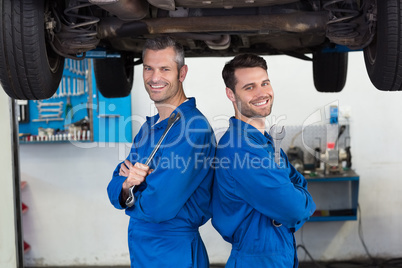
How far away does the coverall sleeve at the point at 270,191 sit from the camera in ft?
4.79

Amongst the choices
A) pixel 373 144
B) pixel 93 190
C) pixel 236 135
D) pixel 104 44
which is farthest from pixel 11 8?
pixel 373 144

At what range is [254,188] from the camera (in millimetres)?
1490

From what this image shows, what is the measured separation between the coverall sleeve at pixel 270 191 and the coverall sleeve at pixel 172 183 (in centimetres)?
15

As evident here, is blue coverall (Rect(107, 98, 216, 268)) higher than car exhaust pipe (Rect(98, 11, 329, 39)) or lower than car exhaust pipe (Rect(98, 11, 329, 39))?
lower

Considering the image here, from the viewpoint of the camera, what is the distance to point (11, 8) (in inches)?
63.7

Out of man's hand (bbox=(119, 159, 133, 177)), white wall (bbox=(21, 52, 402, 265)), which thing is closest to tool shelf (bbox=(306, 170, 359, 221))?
white wall (bbox=(21, 52, 402, 265))

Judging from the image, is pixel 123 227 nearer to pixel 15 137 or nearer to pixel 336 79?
pixel 15 137

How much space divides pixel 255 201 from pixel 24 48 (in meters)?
1.03

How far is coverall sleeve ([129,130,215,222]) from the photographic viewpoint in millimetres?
1537

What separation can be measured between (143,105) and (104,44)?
1974 millimetres

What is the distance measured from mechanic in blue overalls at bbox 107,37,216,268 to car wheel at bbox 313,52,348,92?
4.17ft

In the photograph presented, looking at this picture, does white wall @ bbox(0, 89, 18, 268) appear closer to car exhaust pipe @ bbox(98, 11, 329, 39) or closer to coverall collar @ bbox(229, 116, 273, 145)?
car exhaust pipe @ bbox(98, 11, 329, 39)

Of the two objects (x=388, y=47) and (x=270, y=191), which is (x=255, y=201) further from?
(x=388, y=47)

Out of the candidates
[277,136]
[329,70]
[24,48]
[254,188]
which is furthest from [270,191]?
[329,70]
